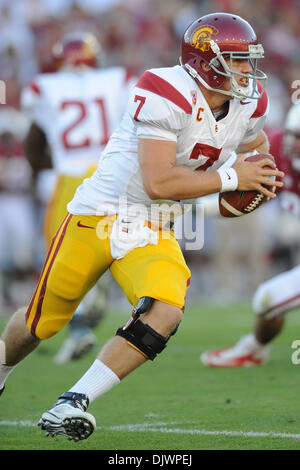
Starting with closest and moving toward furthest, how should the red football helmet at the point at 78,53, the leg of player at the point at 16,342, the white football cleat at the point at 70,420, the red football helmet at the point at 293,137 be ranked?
the white football cleat at the point at 70,420, the leg of player at the point at 16,342, the red football helmet at the point at 293,137, the red football helmet at the point at 78,53

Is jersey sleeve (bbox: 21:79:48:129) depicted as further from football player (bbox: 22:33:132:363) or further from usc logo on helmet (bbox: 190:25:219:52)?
usc logo on helmet (bbox: 190:25:219:52)

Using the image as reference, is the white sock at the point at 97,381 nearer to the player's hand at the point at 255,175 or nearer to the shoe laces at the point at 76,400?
the shoe laces at the point at 76,400

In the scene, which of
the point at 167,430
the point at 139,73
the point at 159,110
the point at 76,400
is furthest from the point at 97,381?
the point at 139,73

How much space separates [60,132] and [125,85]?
20.5 inches

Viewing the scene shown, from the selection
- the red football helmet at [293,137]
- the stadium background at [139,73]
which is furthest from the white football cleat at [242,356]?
→ the stadium background at [139,73]

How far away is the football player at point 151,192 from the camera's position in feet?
10.0

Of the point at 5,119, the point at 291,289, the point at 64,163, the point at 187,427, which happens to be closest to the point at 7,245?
the point at 5,119

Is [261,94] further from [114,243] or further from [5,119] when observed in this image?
[5,119]

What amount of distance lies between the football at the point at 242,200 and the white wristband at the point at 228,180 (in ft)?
0.32

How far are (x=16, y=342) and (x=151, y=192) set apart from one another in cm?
83

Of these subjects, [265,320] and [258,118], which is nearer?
[258,118]

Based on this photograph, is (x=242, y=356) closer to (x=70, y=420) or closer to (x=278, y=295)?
(x=278, y=295)

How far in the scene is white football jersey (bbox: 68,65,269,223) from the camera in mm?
3119

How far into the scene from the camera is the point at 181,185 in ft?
10.2
